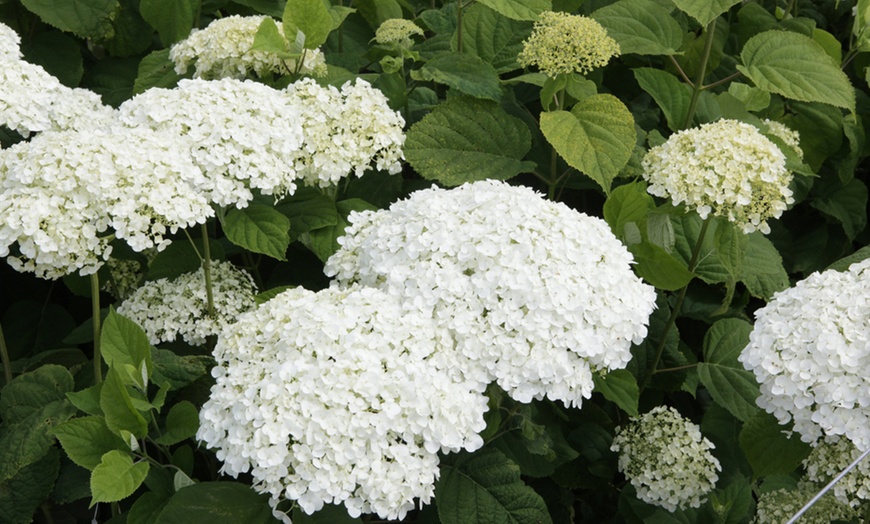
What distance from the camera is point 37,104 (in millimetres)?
2438

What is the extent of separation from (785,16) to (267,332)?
2970 mm

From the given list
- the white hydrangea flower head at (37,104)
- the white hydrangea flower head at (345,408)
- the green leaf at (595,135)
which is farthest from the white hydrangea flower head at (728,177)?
the white hydrangea flower head at (37,104)

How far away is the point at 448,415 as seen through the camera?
1824 mm

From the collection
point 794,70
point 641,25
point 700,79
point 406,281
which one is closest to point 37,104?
point 406,281

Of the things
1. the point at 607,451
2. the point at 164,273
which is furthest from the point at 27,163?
the point at 607,451

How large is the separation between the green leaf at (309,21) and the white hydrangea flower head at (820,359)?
1577 millimetres

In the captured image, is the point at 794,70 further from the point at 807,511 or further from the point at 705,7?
the point at 807,511

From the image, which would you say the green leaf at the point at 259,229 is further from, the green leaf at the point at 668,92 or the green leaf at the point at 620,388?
the green leaf at the point at 668,92

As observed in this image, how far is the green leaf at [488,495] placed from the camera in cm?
221

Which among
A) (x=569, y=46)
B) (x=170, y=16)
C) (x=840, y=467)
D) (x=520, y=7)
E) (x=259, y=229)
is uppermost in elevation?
(x=569, y=46)

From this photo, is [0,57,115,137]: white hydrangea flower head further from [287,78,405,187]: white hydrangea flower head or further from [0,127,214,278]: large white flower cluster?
[287,78,405,187]: white hydrangea flower head

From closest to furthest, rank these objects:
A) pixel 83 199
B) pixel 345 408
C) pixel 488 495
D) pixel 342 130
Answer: pixel 345 408 → pixel 83 199 → pixel 488 495 → pixel 342 130

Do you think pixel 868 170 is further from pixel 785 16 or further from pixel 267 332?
pixel 267 332

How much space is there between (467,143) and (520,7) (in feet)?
1.80
